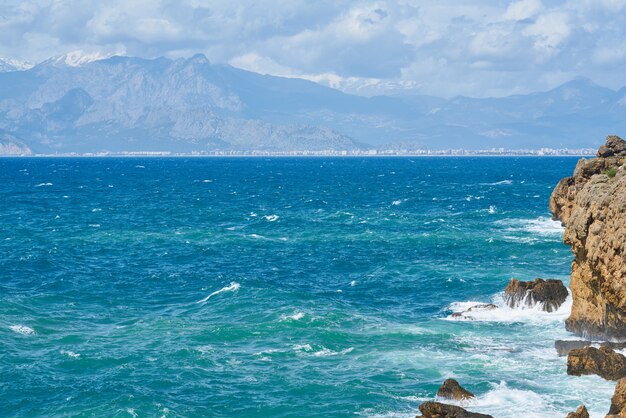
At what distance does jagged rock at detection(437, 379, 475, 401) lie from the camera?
1738 inches

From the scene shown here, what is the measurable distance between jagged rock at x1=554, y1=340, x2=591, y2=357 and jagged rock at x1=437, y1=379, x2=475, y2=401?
1111cm

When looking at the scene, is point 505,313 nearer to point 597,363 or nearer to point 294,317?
point 294,317

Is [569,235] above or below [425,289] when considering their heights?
above

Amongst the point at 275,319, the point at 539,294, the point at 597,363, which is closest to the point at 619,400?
the point at 597,363

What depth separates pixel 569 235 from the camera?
57.2 meters

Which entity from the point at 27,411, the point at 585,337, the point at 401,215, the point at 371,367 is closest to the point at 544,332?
the point at 585,337

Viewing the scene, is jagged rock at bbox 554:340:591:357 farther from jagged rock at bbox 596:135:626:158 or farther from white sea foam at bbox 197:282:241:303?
jagged rock at bbox 596:135:626:158

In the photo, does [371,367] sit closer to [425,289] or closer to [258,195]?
[425,289]

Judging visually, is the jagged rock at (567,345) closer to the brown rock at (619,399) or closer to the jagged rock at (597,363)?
the jagged rock at (597,363)

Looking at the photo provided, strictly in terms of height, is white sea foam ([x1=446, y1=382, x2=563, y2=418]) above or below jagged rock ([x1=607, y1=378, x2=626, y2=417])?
below

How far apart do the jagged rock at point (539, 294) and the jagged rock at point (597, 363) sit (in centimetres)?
1594

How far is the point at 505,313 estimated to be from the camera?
63.9m

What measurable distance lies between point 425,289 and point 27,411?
38770mm

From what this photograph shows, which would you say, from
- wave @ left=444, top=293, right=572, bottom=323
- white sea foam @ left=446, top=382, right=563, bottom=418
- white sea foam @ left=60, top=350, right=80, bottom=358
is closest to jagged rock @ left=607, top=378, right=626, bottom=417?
white sea foam @ left=446, top=382, right=563, bottom=418
